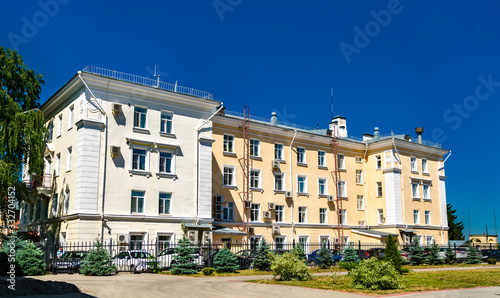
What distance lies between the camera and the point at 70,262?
2569 centimetres

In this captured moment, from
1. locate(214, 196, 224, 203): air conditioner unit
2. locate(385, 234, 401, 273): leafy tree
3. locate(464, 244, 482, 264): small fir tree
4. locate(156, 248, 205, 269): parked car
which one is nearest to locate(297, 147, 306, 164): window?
locate(214, 196, 224, 203): air conditioner unit

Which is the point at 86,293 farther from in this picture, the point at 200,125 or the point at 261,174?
the point at 261,174

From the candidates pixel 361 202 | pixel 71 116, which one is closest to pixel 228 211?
pixel 71 116

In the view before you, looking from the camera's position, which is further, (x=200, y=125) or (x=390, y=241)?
(x=200, y=125)

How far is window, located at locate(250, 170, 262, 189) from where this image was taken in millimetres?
40469

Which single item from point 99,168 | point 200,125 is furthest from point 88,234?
point 200,125

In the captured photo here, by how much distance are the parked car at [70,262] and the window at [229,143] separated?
1597 centimetres

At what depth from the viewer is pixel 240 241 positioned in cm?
3781

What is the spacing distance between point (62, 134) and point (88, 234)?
878cm

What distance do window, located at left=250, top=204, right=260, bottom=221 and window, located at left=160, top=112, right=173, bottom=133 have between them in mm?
10174

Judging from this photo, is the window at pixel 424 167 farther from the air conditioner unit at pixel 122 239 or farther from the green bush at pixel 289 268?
the green bush at pixel 289 268

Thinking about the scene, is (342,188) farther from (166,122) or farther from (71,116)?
(71,116)

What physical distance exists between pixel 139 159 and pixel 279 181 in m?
14.0

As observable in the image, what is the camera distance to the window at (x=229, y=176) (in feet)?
127
